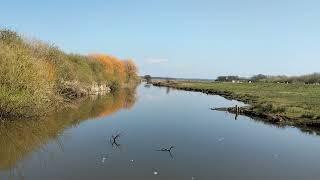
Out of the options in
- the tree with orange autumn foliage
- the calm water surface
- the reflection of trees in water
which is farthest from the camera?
the tree with orange autumn foliage

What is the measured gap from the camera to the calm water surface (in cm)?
2059

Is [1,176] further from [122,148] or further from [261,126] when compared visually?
[261,126]

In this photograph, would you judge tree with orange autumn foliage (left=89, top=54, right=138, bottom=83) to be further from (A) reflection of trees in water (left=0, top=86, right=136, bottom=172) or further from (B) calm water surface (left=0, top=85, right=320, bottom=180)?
(B) calm water surface (left=0, top=85, right=320, bottom=180)

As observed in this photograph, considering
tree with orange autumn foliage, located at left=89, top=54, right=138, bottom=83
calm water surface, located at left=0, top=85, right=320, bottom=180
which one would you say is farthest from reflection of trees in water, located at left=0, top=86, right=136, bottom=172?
tree with orange autumn foliage, located at left=89, top=54, right=138, bottom=83

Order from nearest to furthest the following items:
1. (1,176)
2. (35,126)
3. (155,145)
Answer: (1,176) < (155,145) < (35,126)

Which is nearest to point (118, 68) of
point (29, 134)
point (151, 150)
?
point (29, 134)

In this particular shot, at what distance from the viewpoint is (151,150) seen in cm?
2598

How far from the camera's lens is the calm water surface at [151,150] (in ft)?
67.6

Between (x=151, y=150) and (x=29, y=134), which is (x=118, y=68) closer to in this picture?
(x=29, y=134)

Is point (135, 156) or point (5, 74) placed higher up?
point (5, 74)

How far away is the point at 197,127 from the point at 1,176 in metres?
22.2

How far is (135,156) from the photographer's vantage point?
2391cm

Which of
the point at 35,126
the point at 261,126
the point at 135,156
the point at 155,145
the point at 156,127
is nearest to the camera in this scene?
the point at 135,156

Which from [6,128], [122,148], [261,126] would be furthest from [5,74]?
[261,126]
